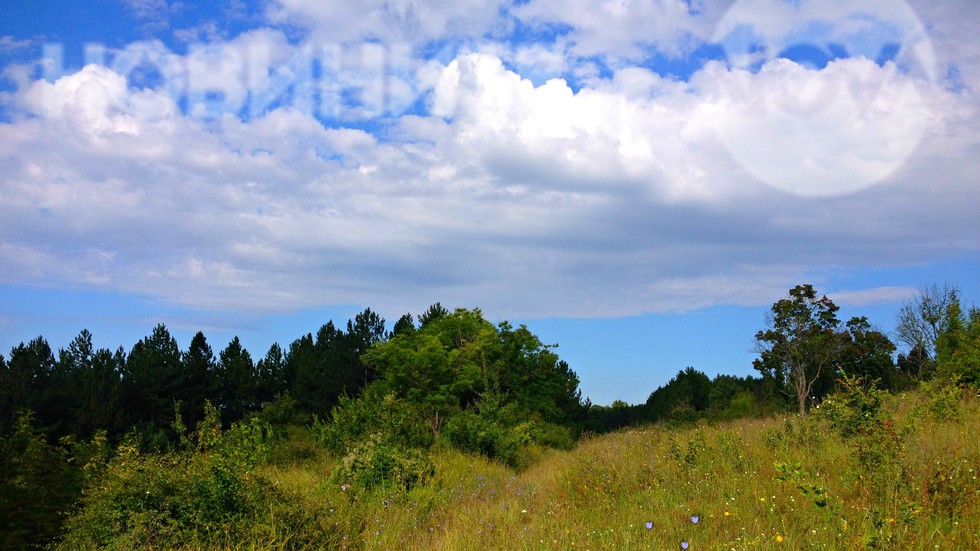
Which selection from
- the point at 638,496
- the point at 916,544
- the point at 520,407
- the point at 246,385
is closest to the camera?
the point at 916,544

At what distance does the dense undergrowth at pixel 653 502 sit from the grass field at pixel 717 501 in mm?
27

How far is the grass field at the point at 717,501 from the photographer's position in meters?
6.01

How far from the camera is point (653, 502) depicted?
26.9ft

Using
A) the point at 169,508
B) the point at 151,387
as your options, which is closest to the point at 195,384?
the point at 151,387

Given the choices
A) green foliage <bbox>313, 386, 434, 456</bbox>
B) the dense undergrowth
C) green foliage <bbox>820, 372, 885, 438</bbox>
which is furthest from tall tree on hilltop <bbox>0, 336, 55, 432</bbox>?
green foliage <bbox>820, 372, 885, 438</bbox>

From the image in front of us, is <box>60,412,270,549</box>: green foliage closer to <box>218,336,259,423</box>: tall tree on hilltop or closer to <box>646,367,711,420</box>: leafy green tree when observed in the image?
<box>218,336,259,423</box>: tall tree on hilltop

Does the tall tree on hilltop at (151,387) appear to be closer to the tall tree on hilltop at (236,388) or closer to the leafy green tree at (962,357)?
the tall tree on hilltop at (236,388)

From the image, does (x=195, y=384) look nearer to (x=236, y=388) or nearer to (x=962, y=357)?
(x=236, y=388)

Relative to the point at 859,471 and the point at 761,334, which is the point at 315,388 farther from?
the point at 859,471

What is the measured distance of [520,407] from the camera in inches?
1571

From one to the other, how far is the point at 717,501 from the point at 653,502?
0.85 meters

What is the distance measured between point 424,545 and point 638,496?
112 inches

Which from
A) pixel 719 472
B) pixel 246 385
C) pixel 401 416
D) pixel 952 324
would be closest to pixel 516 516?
pixel 719 472

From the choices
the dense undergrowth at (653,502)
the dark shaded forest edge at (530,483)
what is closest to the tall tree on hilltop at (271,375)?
the dark shaded forest edge at (530,483)
